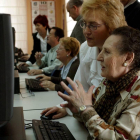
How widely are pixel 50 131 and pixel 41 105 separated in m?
0.61

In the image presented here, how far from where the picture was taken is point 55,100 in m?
1.78

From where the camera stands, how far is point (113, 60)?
976mm

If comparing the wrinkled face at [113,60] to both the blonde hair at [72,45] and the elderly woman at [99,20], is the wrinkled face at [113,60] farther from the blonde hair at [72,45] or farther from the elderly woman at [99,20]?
the blonde hair at [72,45]

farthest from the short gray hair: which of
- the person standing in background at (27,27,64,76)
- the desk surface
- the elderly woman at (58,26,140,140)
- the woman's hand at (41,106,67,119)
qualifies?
the elderly woman at (58,26,140,140)

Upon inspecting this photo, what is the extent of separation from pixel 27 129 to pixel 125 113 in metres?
0.55

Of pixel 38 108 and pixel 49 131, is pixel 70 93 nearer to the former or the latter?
pixel 49 131

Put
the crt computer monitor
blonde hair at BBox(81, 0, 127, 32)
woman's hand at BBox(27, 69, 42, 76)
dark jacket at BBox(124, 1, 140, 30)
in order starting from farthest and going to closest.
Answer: woman's hand at BBox(27, 69, 42, 76)
dark jacket at BBox(124, 1, 140, 30)
blonde hair at BBox(81, 0, 127, 32)
the crt computer monitor

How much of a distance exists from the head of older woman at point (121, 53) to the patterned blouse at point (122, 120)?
7cm

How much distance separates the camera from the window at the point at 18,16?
6355 millimetres

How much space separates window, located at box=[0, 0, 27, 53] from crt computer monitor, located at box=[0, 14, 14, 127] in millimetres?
5967

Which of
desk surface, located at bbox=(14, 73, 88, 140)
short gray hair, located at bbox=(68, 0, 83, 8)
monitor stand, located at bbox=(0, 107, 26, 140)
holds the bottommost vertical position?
desk surface, located at bbox=(14, 73, 88, 140)

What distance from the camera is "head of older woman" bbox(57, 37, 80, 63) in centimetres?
256

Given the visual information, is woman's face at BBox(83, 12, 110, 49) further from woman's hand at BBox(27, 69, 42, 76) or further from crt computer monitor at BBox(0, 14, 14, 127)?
woman's hand at BBox(27, 69, 42, 76)

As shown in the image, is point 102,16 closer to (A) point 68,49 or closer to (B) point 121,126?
(B) point 121,126
